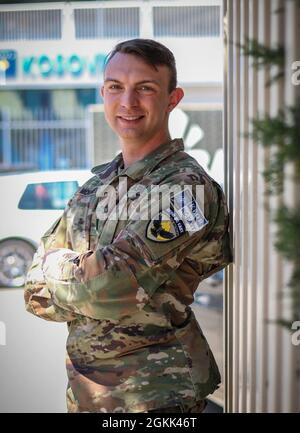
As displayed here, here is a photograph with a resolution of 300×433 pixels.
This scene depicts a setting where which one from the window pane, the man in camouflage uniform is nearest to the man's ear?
the man in camouflage uniform

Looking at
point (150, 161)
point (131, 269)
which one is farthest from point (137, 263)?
point (150, 161)

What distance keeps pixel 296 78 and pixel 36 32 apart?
223cm

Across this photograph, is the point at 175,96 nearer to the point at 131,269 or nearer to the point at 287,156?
the point at 131,269

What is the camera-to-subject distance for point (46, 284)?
2072 millimetres

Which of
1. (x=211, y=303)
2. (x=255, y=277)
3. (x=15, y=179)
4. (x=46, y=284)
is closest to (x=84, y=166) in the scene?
(x=15, y=179)

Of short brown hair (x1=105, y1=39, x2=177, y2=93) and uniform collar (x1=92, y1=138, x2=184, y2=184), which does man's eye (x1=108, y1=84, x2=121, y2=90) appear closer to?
short brown hair (x1=105, y1=39, x2=177, y2=93)

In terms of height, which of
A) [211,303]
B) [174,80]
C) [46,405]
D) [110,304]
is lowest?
[46,405]

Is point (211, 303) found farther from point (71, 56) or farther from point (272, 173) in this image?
point (272, 173)

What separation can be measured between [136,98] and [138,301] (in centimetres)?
67

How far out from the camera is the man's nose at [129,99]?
2.14m

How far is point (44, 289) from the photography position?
7.02 ft

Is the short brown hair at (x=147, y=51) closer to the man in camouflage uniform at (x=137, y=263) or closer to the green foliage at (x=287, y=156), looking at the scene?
the man in camouflage uniform at (x=137, y=263)

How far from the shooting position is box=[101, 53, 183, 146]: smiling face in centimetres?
214

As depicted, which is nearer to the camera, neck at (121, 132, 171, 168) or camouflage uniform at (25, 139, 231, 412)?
camouflage uniform at (25, 139, 231, 412)
